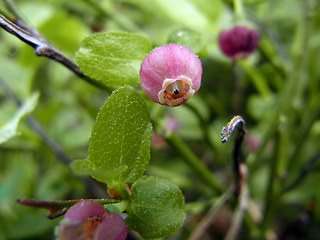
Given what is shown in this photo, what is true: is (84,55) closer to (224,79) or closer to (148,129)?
(148,129)

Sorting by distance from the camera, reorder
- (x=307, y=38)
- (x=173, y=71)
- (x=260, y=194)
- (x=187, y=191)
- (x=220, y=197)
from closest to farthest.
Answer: (x=173, y=71) → (x=220, y=197) → (x=307, y=38) → (x=260, y=194) → (x=187, y=191)

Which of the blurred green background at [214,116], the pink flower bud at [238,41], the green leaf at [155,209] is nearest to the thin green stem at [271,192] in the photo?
the blurred green background at [214,116]

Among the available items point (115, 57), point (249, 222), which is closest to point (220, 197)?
point (249, 222)

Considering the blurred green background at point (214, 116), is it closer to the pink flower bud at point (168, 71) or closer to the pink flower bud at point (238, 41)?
the pink flower bud at point (238, 41)

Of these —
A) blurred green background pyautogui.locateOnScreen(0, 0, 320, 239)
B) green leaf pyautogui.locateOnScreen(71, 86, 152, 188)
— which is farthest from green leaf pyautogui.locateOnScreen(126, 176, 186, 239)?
blurred green background pyautogui.locateOnScreen(0, 0, 320, 239)

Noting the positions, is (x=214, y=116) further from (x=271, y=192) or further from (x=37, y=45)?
(x=37, y=45)

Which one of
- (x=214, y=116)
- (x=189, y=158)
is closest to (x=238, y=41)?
(x=189, y=158)
